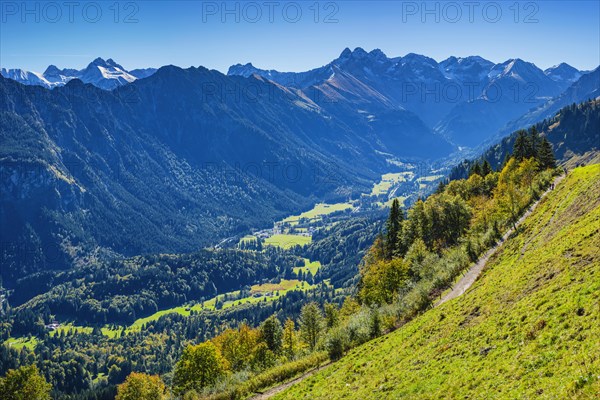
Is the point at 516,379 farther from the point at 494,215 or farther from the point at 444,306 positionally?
the point at 494,215

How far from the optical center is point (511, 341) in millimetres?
36188

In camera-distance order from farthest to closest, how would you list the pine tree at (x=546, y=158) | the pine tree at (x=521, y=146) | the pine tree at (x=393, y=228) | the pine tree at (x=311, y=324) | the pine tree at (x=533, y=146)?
1. the pine tree at (x=521, y=146)
2. the pine tree at (x=533, y=146)
3. the pine tree at (x=546, y=158)
4. the pine tree at (x=393, y=228)
5. the pine tree at (x=311, y=324)

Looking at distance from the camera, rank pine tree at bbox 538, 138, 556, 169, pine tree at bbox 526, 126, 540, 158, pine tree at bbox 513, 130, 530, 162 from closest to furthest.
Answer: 1. pine tree at bbox 538, 138, 556, 169
2. pine tree at bbox 526, 126, 540, 158
3. pine tree at bbox 513, 130, 530, 162

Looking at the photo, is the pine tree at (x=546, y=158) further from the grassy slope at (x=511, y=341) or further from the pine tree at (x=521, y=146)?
the grassy slope at (x=511, y=341)

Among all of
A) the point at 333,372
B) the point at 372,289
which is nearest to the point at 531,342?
the point at 333,372

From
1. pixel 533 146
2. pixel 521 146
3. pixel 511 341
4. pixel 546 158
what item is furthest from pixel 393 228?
pixel 511 341

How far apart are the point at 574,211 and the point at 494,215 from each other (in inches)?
1247

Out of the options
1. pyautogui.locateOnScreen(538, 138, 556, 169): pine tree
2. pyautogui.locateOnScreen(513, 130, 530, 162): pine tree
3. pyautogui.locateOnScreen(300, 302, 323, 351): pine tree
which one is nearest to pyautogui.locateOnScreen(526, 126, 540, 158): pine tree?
pyautogui.locateOnScreen(513, 130, 530, 162): pine tree

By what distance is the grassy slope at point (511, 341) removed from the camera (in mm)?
28469

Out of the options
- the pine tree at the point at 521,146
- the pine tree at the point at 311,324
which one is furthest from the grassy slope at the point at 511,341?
the pine tree at the point at 521,146

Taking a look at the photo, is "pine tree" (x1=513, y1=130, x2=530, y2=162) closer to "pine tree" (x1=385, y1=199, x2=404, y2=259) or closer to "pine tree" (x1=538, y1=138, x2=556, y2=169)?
"pine tree" (x1=538, y1=138, x2=556, y2=169)

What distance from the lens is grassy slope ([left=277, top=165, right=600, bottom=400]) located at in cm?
2847

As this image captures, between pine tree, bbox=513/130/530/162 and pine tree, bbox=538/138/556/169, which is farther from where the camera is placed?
pine tree, bbox=513/130/530/162

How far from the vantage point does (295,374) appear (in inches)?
2516
